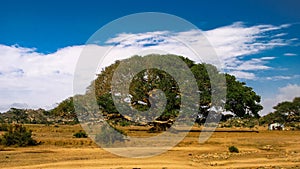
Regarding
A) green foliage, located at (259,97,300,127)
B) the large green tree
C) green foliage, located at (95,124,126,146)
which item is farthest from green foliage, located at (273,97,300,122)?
green foliage, located at (95,124,126,146)

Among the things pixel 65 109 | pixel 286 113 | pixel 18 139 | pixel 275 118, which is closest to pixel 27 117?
pixel 65 109

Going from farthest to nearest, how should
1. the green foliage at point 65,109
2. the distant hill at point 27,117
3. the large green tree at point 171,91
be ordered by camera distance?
the distant hill at point 27,117 < the green foliage at point 65,109 < the large green tree at point 171,91

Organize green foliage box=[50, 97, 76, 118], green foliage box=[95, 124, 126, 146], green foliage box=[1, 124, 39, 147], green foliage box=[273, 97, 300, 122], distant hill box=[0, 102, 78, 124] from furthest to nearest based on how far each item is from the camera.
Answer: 1. distant hill box=[0, 102, 78, 124]
2. green foliage box=[273, 97, 300, 122]
3. green foliage box=[50, 97, 76, 118]
4. green foliage box=[95, 124, 126, 146]
5. green foliage box=[1, 124, 39, 147]

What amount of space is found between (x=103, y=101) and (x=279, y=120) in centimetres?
3437

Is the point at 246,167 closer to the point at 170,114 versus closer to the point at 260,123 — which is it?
the point at 170,114

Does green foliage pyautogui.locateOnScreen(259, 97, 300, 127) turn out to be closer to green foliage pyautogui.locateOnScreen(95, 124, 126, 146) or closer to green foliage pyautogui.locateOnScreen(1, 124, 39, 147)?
green foliage pyautogui.locateOnScreen(95, 124, 126, 146)

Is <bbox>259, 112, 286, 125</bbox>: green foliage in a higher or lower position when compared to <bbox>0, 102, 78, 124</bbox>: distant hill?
lower

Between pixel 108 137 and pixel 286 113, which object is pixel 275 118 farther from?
pixel 108 137

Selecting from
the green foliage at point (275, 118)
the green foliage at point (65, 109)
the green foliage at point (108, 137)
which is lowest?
the green foliage at point (108, 137)

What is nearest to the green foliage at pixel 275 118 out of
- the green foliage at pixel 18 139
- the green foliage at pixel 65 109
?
the green foliage at pixel 65 109

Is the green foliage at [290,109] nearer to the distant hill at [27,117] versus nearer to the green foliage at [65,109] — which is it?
the green foliage at [65,109]

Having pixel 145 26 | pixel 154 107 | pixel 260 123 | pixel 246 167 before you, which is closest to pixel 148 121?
pixel 154 107

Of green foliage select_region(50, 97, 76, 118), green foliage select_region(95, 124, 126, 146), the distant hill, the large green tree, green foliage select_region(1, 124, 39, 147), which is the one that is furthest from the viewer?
the distant hill

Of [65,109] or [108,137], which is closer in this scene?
[108,137]
